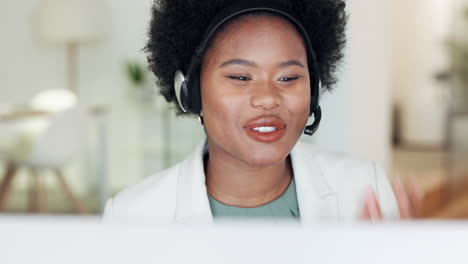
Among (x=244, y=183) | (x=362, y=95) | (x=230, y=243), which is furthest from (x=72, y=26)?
(x=230, y=243)

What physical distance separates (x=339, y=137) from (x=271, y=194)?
0.21 m

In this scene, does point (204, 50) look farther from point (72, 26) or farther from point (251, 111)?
point (72, 26)

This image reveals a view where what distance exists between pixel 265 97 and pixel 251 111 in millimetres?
21

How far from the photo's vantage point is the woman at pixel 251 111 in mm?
475

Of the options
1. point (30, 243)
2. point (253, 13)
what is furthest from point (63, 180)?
point (30, 243)

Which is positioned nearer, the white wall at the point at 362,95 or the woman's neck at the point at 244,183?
the woman's neck at the point at 244,183

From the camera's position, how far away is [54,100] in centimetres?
129

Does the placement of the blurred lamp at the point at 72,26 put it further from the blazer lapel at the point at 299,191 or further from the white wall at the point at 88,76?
the blazer lapel at the point at 299,191

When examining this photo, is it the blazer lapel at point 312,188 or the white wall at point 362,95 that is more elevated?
the white wall at point 362,95

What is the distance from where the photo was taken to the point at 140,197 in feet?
1.90

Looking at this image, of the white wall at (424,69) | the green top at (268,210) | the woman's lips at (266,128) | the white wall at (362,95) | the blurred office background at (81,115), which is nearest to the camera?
the woman's lips at (266,128)

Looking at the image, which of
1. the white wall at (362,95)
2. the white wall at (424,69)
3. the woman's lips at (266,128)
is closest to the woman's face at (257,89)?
the woman's lips at (266,128)

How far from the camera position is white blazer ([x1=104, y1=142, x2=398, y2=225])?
54cm

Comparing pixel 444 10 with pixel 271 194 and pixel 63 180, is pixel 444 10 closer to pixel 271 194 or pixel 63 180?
pixel 63 180
